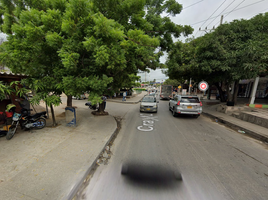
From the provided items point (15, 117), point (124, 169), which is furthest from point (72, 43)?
point (124, 169)

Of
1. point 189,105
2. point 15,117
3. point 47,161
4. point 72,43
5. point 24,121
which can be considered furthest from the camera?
point 189,105

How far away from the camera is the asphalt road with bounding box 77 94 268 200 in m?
2.41

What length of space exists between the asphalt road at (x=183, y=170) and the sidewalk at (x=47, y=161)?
0.46 m

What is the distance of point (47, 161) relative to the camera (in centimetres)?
307

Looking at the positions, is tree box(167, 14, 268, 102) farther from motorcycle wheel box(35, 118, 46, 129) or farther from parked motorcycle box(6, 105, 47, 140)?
parked motorcycle box(6, 105, 47, 140)

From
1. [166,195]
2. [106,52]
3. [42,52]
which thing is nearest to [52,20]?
[42,52]

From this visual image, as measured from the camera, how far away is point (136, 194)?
2.37 metres

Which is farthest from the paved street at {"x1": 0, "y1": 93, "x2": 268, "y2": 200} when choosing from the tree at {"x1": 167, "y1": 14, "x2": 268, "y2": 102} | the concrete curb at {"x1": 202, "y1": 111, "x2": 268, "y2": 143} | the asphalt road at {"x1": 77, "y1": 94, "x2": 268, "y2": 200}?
the tree at {"x1": 167, "y1": 14, "x2": 268, "y2": 102}

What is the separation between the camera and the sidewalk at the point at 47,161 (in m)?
2.23

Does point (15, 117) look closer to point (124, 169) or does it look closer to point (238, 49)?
point (124, 169)

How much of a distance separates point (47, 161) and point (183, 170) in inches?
145

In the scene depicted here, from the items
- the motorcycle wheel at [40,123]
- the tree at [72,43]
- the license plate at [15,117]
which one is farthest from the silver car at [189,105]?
the license plate at [15,117]

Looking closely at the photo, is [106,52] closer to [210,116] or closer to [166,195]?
[166,195]

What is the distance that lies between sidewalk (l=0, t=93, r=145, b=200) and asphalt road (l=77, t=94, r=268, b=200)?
1.51 feet
